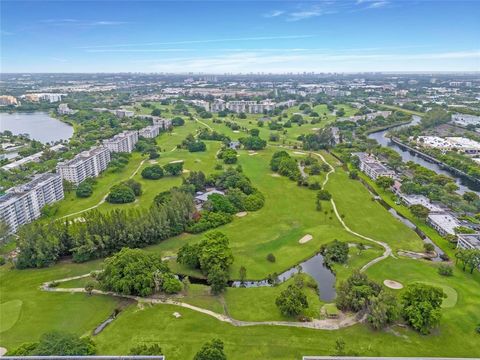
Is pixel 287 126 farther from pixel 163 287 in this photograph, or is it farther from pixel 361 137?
pixel 163 287

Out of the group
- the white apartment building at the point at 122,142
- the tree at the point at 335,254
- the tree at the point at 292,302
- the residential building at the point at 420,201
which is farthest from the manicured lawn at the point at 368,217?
the white apartment building at the point at 122,142

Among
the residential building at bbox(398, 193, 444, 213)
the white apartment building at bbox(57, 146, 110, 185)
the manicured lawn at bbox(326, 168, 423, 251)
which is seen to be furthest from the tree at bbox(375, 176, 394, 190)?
the white apartment building at bbox(57, 146, 110, 185)

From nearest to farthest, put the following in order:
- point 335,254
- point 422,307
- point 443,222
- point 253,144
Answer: point 422,307, point 335,254, point 443,222, point 253,144

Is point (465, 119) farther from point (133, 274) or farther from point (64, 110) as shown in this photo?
point (64, 110)

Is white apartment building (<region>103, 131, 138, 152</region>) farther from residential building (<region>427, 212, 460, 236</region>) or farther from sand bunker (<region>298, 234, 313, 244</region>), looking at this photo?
residential building (<region>427, 212, 460, 236</region>)

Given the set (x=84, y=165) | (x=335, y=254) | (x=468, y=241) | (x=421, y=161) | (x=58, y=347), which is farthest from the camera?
(x=421, y=161)

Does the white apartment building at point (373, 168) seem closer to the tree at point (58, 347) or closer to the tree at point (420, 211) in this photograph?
the tree at point (420, 211)

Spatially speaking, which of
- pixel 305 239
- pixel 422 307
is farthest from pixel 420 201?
pixel 422 307
